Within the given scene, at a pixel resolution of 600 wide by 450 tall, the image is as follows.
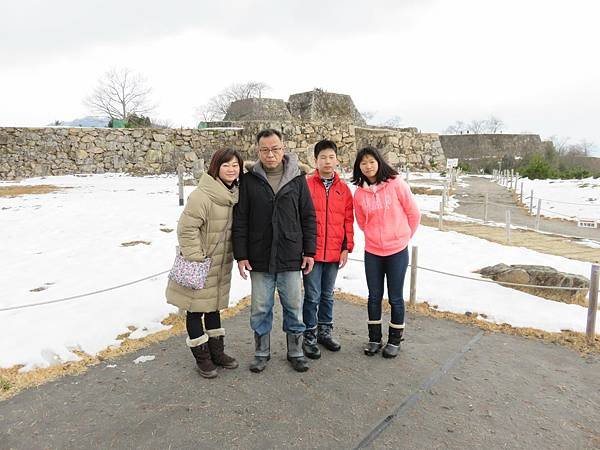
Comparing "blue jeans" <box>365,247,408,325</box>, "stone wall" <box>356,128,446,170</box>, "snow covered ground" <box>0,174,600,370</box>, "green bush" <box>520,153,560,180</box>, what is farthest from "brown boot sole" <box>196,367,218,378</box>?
"green bush" <box>520,153,560,180</box>

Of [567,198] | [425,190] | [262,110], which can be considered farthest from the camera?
[262,110]

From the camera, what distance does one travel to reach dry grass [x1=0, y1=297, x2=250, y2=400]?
9.63 feet

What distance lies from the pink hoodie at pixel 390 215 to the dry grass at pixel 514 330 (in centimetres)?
148

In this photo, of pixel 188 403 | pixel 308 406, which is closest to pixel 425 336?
pixel 308 406

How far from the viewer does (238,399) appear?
274 centimetres

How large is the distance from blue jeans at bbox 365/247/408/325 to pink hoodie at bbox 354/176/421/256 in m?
0.07

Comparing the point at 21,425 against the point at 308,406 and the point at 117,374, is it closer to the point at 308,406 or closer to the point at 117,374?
the point at 117,374

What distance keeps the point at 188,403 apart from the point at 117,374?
0.76m

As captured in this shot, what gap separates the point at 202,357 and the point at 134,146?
16.5 meters

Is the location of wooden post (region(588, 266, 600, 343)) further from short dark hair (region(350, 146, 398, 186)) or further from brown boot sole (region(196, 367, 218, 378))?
brown boot sole (region(196, 367, 218, 378))

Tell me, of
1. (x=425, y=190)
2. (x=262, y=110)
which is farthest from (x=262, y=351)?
(x=262, y=110)

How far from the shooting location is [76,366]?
10.6ft

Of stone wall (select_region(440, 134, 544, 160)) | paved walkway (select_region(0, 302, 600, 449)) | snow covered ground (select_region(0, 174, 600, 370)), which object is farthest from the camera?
stone wall (select_region(440, 134, 544, 160))

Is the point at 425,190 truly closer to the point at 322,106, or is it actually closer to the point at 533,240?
the point at 533,240
